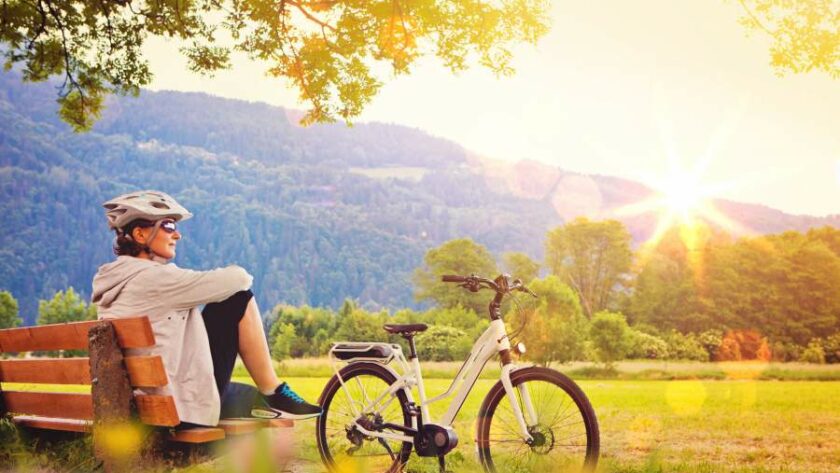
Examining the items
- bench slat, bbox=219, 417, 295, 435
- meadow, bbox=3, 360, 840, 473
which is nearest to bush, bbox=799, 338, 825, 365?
meadow, bbox=3, 360, 840, 473

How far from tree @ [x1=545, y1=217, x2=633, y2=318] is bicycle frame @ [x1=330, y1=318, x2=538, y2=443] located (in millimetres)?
43117

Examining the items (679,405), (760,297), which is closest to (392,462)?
(679,405)

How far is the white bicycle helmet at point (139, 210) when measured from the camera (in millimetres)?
4328

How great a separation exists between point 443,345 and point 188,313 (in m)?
Result: 19.2

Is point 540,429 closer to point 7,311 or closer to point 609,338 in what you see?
point 609,338

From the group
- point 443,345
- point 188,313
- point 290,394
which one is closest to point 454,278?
point 290,394

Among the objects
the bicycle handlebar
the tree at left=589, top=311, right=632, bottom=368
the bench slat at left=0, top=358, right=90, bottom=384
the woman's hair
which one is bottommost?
the tree at left=589, top=311, right=632, bottom=368

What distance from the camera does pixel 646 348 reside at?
34.1 meters

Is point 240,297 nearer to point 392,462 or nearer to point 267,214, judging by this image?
point 392,462

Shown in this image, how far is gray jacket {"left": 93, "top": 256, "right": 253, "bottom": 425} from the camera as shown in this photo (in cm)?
412

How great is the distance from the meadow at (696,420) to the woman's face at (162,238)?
4.24ft

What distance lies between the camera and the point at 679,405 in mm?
19328

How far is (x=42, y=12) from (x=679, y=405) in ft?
53.4

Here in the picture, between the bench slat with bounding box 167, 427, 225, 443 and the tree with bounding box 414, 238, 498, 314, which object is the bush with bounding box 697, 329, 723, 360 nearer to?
the tree with bounding box 414, 238, 498, 314
